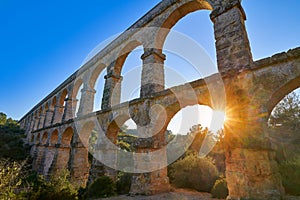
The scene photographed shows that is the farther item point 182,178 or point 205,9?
point 182,178

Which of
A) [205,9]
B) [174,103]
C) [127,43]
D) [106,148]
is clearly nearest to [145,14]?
[127,43]

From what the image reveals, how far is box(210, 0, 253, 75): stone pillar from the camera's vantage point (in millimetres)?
4680

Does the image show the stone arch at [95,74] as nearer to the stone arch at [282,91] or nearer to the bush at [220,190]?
the bush at [220,190]

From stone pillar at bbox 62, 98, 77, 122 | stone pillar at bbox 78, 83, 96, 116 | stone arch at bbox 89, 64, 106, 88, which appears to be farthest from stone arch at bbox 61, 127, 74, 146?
stone arch at bbox 89, 64, 106, 88

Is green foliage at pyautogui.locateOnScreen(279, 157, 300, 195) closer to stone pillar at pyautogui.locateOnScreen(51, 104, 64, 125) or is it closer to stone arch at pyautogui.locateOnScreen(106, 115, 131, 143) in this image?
stone arch at pyautogui.locateOnScreen(106, 115, 131, 143)

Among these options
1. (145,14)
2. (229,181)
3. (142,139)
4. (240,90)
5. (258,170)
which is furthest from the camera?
(145,14)

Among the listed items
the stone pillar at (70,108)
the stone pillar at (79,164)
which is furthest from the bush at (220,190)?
the stone pillar at (70,108)

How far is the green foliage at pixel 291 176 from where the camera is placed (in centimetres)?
507

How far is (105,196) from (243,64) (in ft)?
19.7

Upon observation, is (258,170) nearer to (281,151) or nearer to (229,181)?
(229,181)

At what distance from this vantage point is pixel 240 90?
4.41 metres

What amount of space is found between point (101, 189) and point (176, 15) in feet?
23.7

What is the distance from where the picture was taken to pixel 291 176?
17.4ft

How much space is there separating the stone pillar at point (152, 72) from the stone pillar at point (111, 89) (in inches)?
99.3
